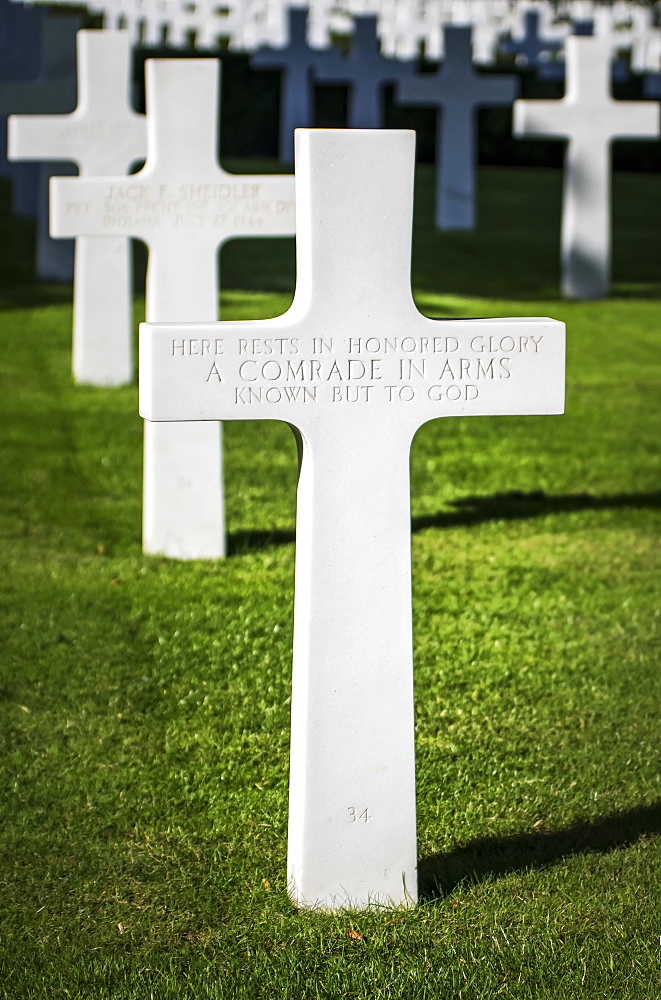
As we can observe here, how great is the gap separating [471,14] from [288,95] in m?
Result: 14.6

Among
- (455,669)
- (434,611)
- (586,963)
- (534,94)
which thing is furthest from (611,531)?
(534,94)

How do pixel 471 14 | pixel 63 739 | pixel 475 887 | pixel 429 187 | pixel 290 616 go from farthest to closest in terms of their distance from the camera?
pixel 471 14 → pixel 429 187 → pixel 290 616 → pixel 63 739 → pixel 475 887

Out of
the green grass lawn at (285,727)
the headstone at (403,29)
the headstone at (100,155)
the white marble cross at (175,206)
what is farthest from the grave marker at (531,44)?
the white marble cross at (175,206)

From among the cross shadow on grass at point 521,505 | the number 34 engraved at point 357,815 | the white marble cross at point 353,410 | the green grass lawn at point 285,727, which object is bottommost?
the cross shadow on grass at point 521,505

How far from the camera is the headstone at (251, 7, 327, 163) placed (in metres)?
20.5

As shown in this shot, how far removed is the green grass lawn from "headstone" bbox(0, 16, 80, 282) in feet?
15.5

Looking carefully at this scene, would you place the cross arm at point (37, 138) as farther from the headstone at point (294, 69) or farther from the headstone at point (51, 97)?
the headstone at point (294, 69)

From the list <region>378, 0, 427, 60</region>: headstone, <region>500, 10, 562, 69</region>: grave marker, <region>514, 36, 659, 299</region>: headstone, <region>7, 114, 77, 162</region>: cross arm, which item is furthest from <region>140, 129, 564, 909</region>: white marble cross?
<region>500, 10, 562, 69</region>: grave marker

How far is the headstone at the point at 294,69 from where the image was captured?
20.5 metres

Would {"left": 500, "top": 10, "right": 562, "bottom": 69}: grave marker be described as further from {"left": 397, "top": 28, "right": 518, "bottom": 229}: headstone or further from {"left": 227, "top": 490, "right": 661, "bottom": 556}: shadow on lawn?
{"left": 227, "top": 490, "right": 661, "bottom": 556}: shadow on lawn

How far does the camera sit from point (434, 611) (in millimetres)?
5352

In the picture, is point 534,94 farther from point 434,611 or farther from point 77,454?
point 434,611

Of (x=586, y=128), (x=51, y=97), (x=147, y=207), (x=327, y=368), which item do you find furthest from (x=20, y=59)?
(x=327, y=368)

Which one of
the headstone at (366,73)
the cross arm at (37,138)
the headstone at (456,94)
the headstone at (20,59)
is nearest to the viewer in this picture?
the cross arm at (37,138)
